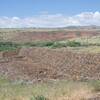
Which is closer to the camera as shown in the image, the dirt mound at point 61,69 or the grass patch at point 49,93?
the grass patch at point 49,93

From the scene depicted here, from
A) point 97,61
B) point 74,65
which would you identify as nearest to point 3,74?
point 74,65

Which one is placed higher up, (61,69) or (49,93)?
(49,93)

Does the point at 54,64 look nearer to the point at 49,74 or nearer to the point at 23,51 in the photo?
the point at 49,74

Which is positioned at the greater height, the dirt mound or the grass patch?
the grass patch

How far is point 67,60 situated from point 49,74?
9.17 meters

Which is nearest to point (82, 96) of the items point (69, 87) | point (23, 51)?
point (69, 87)

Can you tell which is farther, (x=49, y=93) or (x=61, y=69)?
(x=61, y=69)

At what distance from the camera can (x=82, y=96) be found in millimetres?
14992

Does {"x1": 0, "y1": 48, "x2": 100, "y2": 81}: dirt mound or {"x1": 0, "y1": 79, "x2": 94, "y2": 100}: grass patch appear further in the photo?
{"x1": 0, "y1": 48, "x2": 100, "y2": 81}: dirt mound

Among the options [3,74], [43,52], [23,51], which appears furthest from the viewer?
[23,51]

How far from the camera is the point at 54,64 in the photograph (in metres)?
35.3

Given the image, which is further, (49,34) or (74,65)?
(49,34)

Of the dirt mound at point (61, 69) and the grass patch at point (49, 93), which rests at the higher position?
the grass patch at point (49, 93)

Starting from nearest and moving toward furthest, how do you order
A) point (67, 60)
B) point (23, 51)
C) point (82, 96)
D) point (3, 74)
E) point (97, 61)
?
point (82, 96), point (3, 74), point (97, 61), point (67, 60), point (23, 51)
